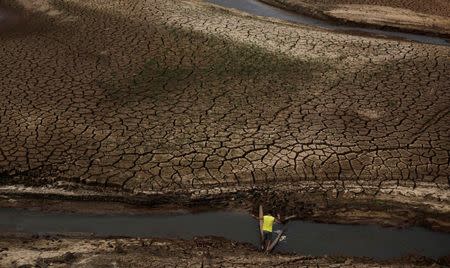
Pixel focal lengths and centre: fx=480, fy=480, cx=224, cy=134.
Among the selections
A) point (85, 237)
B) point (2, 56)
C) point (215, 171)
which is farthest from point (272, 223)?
point (2, 56)

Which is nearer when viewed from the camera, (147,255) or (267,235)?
(147,255)

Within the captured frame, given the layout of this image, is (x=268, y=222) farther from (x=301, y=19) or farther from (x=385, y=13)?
(x=385, y=13)

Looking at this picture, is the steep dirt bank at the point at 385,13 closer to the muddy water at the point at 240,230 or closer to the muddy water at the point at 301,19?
the muddy water at the point at 301,19

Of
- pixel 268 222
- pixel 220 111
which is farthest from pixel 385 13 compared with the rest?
pixel 268 222

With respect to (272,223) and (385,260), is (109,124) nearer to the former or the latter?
(272,223)

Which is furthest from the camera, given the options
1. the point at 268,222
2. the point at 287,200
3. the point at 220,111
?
the point at 220,111

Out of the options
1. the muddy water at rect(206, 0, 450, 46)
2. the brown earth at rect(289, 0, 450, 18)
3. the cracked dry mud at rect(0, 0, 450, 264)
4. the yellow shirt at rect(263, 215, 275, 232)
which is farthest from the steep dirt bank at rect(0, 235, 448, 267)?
the brown earth at rect(289, 0, 450, 18)

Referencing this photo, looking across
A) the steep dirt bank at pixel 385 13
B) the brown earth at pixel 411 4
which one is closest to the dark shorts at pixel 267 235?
the steep dirt bank at pixel 385 13

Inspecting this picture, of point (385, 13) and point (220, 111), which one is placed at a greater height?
point (385, 13)
